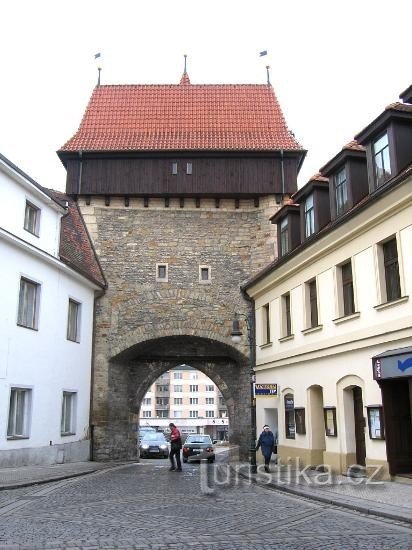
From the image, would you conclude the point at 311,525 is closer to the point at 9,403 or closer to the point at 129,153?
the point at 9,403

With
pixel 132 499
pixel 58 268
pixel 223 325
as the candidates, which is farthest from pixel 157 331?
pixel 132 499

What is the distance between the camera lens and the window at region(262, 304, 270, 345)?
22391mm

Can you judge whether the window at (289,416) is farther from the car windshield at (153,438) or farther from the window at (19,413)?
the car windshield at (153,438)

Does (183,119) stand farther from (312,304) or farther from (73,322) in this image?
(312,304)

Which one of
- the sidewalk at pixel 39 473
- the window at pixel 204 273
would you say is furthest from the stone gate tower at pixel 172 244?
the sidewalk at pixel 39 473

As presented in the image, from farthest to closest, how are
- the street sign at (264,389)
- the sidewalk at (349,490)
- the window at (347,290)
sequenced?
the street sign at (264,389) < the window at (347,290) < the sidewalk at (349,490)

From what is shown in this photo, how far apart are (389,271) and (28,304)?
10736 mm

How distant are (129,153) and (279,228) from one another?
731 cm

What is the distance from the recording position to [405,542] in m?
7.41

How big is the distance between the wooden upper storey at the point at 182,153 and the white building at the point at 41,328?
3222 mm

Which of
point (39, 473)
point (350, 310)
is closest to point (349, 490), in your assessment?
point (350, 310)

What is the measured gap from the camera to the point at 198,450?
28.7 meters

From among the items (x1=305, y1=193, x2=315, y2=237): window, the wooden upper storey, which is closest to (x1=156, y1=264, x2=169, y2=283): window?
the wooden upper storey

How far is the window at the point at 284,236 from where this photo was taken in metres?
21.4
